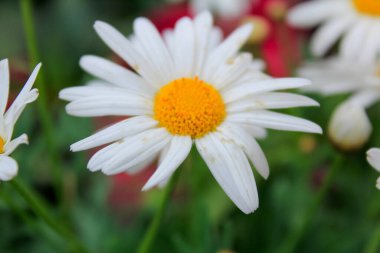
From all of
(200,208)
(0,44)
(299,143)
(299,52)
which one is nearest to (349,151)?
(200,208)

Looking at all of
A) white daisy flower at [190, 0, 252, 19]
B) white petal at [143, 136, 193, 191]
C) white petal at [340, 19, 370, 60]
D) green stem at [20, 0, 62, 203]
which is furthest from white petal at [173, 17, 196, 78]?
white daisy flower at [190, 0, 252, 19]

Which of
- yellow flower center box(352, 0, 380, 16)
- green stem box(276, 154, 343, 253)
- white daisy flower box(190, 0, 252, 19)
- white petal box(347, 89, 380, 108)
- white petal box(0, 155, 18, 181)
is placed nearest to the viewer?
white petal box(0, 155, 18, 181)

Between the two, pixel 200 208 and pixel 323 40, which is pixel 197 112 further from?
pixel 323 40

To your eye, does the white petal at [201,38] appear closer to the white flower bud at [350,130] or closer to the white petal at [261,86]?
the white petal at [261,86]

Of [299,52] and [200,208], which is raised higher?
[200,208]

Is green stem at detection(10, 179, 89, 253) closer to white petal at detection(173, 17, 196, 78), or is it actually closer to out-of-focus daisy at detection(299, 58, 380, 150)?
white petal at detection(173, 17, 196, 78)
